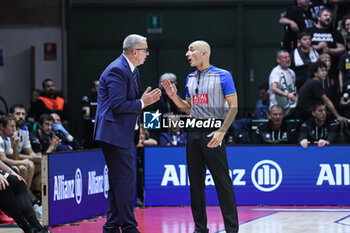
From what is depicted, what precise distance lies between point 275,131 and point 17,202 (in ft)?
15.6

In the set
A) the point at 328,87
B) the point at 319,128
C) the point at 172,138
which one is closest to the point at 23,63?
the point at 172,138

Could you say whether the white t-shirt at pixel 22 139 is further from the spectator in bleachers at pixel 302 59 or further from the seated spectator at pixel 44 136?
the spectator in bleachers at pixel 302 59

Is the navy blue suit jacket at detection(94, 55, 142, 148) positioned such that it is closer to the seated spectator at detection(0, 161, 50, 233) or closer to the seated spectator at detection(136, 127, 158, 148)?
the seated spectator at detection(0, 161, 50, 233)

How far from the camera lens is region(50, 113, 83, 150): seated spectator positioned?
11055 millimetres

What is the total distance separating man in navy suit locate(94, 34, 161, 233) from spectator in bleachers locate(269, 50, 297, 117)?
18.1 feet

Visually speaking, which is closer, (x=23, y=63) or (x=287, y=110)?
(x=287, y=110)

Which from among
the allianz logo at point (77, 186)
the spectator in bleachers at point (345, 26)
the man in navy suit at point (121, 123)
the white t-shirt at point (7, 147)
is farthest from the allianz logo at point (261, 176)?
the man in navy suit at point (121, 123)

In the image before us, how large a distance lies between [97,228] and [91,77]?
28.4 feet

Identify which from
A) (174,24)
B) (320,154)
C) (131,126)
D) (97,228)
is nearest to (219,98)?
(131,126)

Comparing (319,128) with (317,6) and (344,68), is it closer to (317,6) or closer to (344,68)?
(344,68)

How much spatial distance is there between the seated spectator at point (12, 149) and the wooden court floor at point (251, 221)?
127cm

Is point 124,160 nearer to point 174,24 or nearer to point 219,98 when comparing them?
point 219,98

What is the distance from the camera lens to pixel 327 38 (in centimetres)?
1276

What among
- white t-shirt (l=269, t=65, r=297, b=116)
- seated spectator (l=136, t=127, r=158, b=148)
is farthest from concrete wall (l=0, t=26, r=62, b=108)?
white t-shirt (l=269, t=65, r=297, b=116)
